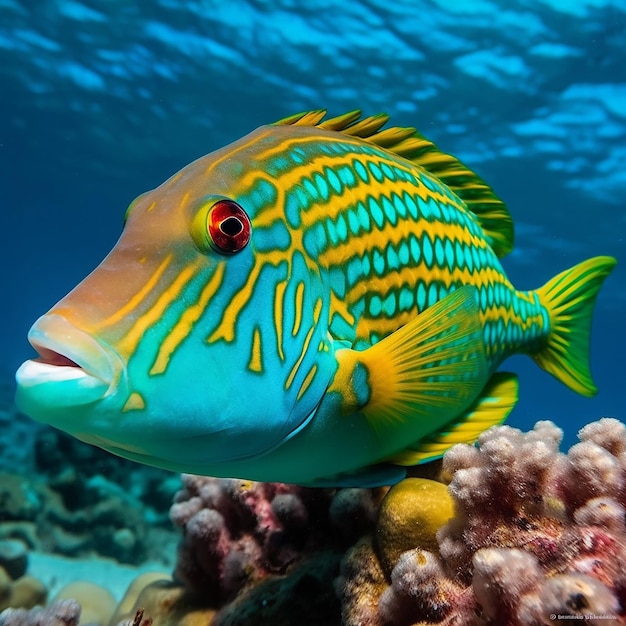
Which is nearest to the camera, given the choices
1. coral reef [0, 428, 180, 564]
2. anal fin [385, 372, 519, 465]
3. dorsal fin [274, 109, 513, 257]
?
anal fin [385, 372, 519, 465]

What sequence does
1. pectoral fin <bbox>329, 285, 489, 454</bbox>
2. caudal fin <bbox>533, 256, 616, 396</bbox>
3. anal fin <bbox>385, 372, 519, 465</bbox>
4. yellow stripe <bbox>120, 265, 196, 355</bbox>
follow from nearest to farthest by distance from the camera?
yellow stripe <bbox>120, 265, 196, 355</bbox>, pectoral fin <bbox>329, 285, 489, 454</bbox>, anal fin <bbox>385, 372, 519, 465</bbox>, caudal fin <bbox>533, 256, 616, 396</bbox>

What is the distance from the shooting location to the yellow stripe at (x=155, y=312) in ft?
4.69

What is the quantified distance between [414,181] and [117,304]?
6.37 feet

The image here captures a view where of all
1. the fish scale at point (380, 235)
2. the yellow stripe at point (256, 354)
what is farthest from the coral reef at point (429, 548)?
the yellow stripe at point (256, 354)

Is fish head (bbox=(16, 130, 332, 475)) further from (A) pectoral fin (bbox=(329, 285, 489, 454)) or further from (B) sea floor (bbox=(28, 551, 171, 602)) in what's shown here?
(B) sea floor (bbox=(28, 551, 171, 602))

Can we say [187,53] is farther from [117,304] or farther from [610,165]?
[117,304]

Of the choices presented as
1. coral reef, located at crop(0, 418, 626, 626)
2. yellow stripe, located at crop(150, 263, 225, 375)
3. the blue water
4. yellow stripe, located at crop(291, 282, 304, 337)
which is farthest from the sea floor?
the blue water

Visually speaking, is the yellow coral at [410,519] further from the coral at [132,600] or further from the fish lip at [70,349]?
the coral at [132,600]

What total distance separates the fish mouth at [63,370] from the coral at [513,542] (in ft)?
4.25

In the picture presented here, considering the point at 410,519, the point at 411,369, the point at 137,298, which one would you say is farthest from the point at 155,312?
the point at 410,519

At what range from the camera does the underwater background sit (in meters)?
16.2

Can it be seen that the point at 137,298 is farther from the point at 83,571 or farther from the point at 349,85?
the point at 349,85

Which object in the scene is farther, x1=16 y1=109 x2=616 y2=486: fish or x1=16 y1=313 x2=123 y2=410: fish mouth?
x1=16 y1=109 x2=616 y2=486: fish

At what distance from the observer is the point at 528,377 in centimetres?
6378
